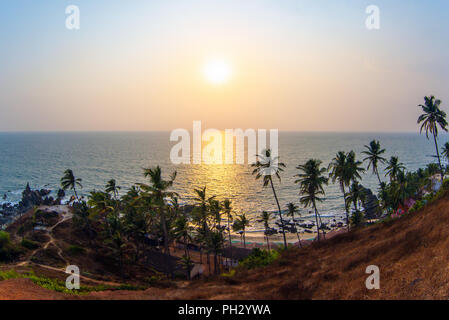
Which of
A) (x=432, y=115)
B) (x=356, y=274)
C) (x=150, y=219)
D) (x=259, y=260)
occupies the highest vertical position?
(x=432, y=115)

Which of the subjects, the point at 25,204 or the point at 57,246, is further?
the point at 25,204

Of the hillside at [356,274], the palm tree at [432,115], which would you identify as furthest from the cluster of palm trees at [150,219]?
the palm tree at [432,115]

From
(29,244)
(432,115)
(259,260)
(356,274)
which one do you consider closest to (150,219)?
(29,244)

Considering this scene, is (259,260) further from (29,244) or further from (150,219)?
(29,244)

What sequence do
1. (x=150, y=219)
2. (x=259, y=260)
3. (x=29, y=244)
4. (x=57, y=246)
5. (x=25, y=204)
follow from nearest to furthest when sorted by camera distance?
(x=259, y=260)
(x=29, y=244)
(x=57, y=246)
(x=150, y=219)
(x=25, y=204)

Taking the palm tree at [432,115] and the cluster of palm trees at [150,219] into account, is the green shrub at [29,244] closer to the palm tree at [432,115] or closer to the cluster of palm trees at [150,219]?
the cluster of palm trees at [150,219]

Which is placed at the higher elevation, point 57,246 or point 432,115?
point 432,115
